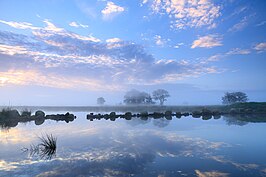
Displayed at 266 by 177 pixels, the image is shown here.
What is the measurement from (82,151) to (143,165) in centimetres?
516

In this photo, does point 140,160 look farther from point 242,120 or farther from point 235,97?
point 235,97

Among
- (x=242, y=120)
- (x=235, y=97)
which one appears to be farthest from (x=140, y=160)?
(x=235, y=97)

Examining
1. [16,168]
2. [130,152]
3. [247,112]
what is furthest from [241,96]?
[16,168]

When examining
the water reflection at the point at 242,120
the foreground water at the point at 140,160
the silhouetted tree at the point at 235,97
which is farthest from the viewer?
the silhouetted tree at the point at 235,97

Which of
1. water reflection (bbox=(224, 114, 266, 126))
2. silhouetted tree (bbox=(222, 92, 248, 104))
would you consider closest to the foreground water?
water reflection (bbox=(224, 114, 266, 126))

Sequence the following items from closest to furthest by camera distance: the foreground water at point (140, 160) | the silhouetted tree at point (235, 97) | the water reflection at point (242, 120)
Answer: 1. the foreground water at point (140, 160)
2. the water reflection at point (242, 120)
3. the silhouetted tree at point (235, 97)

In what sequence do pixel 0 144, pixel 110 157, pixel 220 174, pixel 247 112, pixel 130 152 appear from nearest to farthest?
pixel 220 174 → pixel 110 157 → pixel 130 152 → pixel 0 144 → pixel 247 112

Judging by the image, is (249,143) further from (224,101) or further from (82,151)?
(224,101)

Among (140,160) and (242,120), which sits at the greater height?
(242,120)

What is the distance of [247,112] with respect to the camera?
183 feet

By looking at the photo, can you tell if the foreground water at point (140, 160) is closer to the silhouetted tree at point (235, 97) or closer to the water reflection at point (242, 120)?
the water reflection at point (242, 120)

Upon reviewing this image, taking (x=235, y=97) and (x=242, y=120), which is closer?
(x=242, y=120)

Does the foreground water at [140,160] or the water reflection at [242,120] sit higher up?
the water reflection at [242,120]

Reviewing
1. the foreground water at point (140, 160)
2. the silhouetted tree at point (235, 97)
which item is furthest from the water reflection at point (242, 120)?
the silhouetted tree at point (235, 97)
